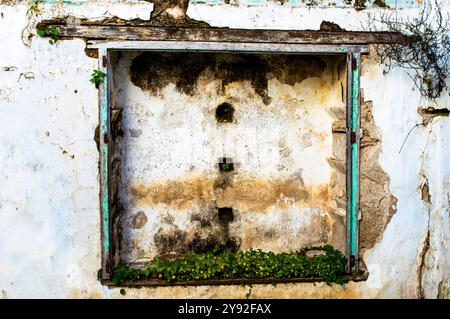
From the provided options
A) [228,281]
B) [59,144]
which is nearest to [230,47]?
[59,144]

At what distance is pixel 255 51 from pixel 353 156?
1.46 m

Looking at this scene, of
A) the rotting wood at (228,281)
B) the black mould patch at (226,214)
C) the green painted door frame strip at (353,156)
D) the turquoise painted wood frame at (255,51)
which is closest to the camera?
Answer: the turquoise painted wood frame at (255,51)

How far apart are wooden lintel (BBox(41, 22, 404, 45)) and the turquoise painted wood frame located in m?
0.04

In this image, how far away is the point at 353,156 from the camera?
199 inches

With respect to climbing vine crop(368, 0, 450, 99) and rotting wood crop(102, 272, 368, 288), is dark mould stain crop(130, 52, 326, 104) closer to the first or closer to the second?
climbing vine crop(368, 0, 450, 99)

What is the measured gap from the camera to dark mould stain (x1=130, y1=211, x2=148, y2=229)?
5676 mm

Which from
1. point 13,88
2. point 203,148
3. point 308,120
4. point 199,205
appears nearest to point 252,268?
point 199,205

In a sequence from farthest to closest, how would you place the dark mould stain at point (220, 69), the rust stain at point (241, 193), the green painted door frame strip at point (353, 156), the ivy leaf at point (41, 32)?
1. the rust stain at point (241, 193)
2. the dark mould stain at point (220, 69)
3. the green painted door frame strip at point (353, 156)
4. the ivy leaf at point (41, 32)

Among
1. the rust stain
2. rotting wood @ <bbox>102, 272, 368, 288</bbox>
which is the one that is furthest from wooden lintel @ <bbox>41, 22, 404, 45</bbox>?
rotting wood @ <bbox>102, 272, 368, 288</bbox>

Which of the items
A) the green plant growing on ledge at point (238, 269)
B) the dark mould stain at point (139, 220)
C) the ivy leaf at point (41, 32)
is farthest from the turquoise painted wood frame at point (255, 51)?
the dark mould stain at point (139, 220)

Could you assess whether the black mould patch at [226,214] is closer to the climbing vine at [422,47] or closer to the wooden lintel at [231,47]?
the wooden lintel at [231,47]

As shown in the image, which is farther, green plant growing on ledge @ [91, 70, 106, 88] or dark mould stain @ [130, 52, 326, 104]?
dark mould stain @ [130, 52, 326, 104]

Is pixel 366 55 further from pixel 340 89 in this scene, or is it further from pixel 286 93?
pixel 286 93

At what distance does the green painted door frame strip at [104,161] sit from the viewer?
15.6ft
